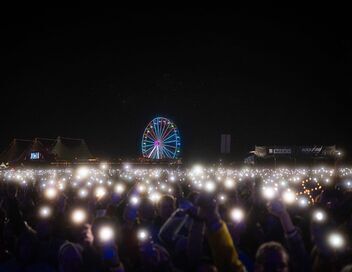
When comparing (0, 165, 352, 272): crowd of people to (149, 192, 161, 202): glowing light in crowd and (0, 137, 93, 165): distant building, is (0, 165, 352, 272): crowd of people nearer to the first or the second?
(149, 192, 161, 202): glowing light in crowd

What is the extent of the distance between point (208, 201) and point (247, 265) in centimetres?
184

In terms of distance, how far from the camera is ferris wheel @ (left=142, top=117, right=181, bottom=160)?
143ft

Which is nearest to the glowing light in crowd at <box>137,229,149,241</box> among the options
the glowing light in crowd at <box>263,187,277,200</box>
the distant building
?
the glowing light in crowd at <box>263,187,277,200</box>

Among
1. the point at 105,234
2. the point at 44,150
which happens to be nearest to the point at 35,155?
the point at 44,150

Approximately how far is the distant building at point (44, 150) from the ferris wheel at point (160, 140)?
38.5 ft

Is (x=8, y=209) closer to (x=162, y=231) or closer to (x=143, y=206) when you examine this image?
(x=143, y=206)

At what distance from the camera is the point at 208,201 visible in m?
4.38

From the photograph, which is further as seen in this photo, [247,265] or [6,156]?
[6,156]

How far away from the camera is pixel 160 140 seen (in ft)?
146

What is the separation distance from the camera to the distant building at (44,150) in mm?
52516

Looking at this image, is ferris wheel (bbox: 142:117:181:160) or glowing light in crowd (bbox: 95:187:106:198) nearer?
glowing light in crowd (bbox: 95:187:106:198)

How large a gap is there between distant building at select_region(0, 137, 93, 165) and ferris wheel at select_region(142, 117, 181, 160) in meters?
11.7

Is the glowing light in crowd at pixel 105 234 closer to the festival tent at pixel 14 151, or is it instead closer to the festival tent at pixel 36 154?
the festival tent at pixel 36 154

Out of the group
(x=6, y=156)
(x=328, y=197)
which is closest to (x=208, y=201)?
(x=328, y=197)
